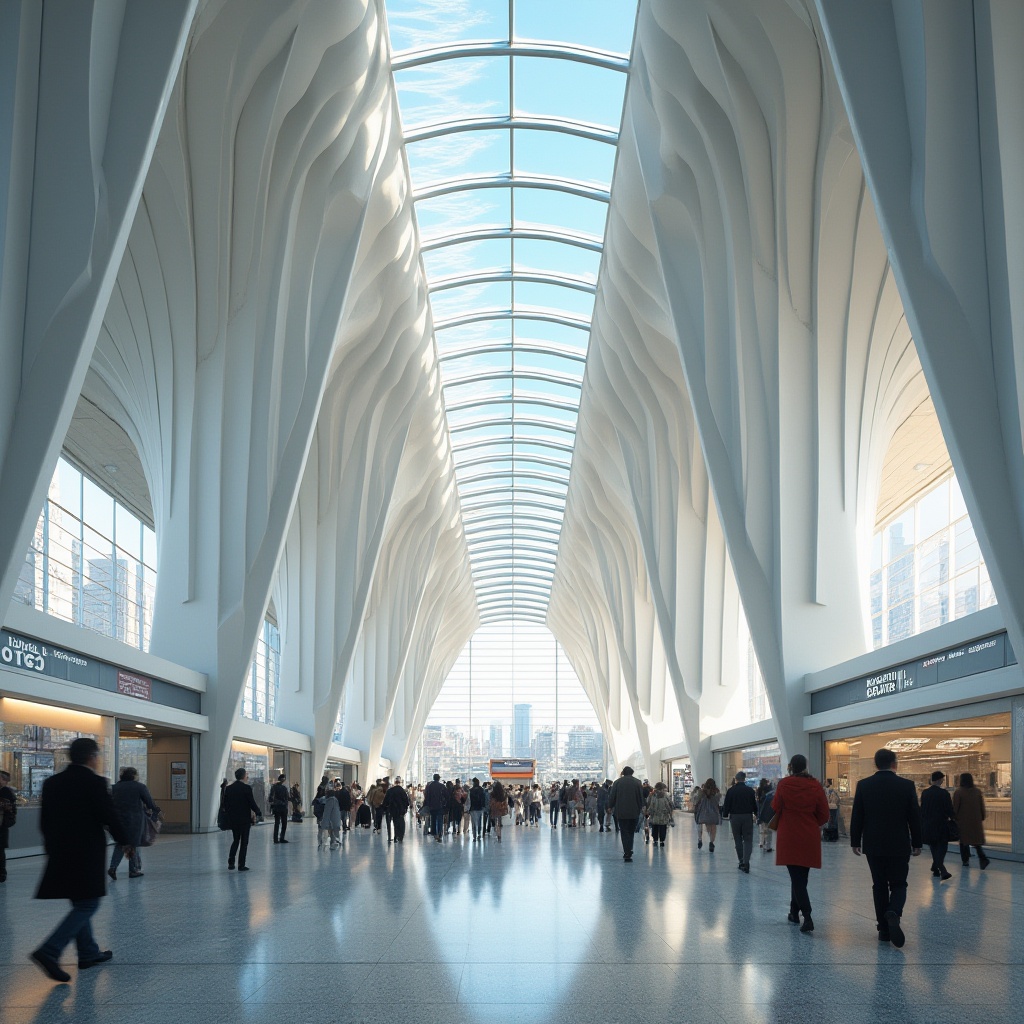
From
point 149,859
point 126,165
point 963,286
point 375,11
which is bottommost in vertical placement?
point 149,859

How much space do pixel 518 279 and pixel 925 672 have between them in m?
16.3

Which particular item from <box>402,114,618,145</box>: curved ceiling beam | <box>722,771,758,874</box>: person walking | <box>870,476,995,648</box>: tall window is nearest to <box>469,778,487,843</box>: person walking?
<box>722,771,758,874</box>: person walking

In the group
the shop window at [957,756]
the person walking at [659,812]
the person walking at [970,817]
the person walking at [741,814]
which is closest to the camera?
the person walking at [970,817]

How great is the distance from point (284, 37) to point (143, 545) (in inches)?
1033

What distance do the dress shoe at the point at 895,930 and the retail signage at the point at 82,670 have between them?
9.78 meters

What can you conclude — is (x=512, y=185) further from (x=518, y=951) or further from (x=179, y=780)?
(x=518, y=951)

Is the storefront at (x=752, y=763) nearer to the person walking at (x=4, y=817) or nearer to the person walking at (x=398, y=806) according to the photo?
the person walking at (x=398, y=806)

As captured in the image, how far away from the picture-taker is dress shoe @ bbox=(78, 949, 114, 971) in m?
6.39

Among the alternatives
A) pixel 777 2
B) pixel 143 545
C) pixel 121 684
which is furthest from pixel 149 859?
pixel 143 545

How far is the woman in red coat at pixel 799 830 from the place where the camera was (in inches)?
318

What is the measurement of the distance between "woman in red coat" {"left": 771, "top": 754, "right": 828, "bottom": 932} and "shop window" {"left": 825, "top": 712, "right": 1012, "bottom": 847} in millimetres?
6302

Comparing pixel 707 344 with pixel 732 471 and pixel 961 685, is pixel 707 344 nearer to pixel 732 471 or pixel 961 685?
pixel 732 471

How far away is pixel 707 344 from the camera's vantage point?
19.7 meters

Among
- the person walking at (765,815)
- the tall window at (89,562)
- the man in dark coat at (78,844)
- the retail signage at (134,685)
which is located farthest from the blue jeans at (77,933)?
the tall window at (89,562)
